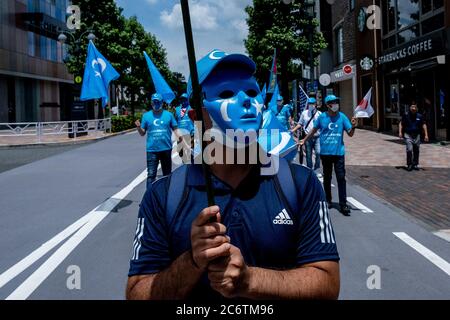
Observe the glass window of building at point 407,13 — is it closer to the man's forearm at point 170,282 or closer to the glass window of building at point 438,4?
the glass window of building at point 438,4

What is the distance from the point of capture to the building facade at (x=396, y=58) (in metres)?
20.6

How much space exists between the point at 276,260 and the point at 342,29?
135ft

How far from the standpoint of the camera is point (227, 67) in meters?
1.89

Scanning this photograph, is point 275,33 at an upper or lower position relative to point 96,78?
upper

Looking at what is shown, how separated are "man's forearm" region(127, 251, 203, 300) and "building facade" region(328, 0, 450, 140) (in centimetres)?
1988

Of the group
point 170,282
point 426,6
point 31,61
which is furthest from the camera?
point 31,61

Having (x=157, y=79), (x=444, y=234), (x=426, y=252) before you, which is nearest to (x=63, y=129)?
(x=157, y=79)

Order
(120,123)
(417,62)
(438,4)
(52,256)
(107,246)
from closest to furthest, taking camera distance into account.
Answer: (52,256) < (107,246) < (438,4) < (417,62) < (120,123)

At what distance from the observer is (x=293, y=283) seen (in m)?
1.78

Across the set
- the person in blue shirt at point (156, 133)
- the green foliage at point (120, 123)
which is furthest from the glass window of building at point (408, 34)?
the green foliage at point (120, 123)

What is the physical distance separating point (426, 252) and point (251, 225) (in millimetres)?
4924

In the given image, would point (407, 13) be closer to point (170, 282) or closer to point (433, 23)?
point (433, 23)
